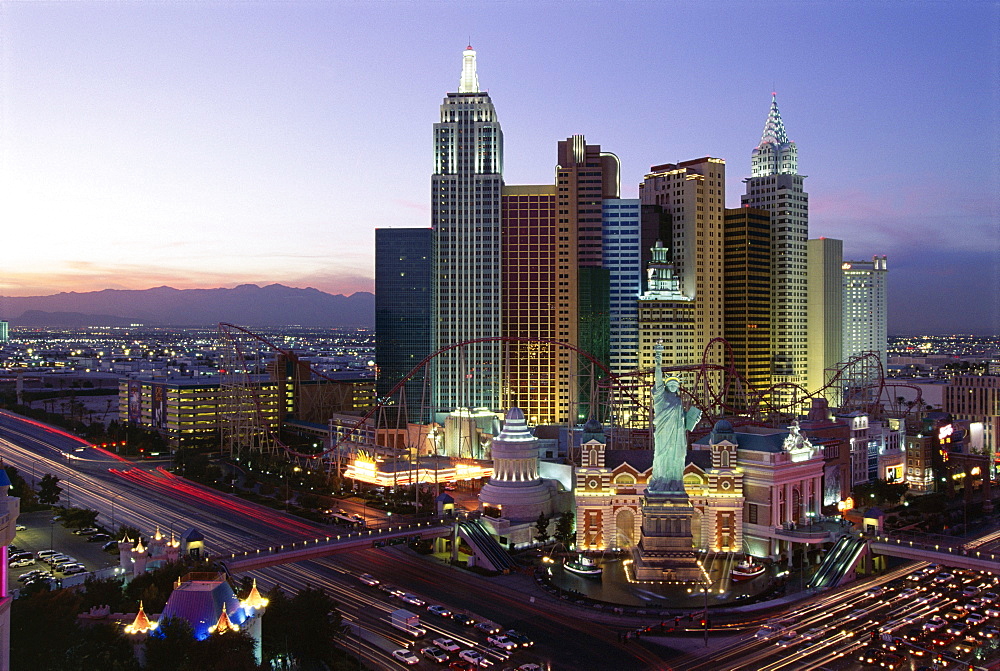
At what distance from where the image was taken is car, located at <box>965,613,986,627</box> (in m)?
45.3

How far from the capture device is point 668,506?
2218 inches

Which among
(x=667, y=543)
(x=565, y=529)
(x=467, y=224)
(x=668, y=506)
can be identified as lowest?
Result: (x=565, y=529)

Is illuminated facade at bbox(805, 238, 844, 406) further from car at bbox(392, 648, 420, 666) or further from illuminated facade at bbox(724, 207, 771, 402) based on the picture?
car at bbox(392, 648, 420, 666)

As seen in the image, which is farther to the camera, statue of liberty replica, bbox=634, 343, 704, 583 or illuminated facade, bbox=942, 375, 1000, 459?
illuminated facade, bbox=942, 375, 1000, 459

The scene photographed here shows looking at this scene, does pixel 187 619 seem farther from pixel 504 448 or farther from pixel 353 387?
pixel 353 387

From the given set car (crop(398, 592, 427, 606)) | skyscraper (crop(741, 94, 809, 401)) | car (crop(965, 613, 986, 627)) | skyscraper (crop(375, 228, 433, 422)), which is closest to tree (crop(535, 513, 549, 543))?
car (crop(398, 592, 427, 606))

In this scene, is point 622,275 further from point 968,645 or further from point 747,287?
point 968,645

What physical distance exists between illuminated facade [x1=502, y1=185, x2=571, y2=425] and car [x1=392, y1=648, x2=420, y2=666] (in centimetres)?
6708

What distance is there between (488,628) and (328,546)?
13230 millimetres

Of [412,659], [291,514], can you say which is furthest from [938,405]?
[412,659]

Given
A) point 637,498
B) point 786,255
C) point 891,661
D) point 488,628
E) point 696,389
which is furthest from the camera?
point 786,255

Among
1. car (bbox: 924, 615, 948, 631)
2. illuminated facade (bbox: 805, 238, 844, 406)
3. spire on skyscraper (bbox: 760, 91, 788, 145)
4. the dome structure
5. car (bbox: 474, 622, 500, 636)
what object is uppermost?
spire on skyscraper (bbox: 760, 91, 788, 145)

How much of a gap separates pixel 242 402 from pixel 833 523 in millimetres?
68638

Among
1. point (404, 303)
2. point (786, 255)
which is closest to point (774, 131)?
point (786, 255)
